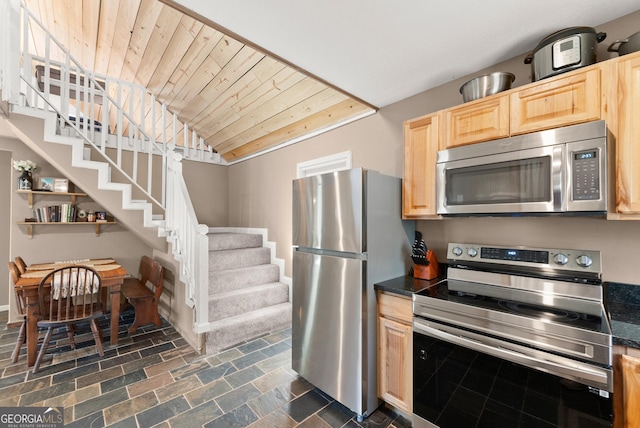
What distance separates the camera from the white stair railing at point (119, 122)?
2.62 m

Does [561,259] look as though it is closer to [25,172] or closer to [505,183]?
[505,183]

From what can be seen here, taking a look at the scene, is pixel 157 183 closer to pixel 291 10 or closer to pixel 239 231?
pixel 239 231

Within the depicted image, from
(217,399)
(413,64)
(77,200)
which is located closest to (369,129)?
(413,64)

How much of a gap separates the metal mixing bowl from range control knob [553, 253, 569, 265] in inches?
41.2

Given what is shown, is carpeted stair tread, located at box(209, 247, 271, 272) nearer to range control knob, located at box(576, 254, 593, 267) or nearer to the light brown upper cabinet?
range control knob, located at box(576, 254, 593, 267)

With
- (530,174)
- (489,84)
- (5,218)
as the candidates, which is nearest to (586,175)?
(530,174)

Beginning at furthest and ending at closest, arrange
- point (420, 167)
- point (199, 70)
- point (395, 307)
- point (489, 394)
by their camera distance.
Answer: point (199, 70)
point (420, 167)
point (395, 307)
point (489, 394)

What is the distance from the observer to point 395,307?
5.99ft

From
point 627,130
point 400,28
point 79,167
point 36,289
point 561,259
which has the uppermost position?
point 400,28

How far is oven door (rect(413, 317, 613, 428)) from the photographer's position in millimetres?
1134

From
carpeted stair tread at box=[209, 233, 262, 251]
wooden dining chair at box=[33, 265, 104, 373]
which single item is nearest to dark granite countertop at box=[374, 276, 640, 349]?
carpeted stair tread at box=[209, 233, 262, 251]

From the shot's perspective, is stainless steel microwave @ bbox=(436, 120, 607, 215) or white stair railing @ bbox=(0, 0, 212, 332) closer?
stainless steel microwave @ bbox=(436, 120, 607, 215)

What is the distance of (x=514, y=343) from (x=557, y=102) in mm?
1281

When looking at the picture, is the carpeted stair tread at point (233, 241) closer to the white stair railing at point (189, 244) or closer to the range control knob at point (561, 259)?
the white stair railing at point (189, 244)
